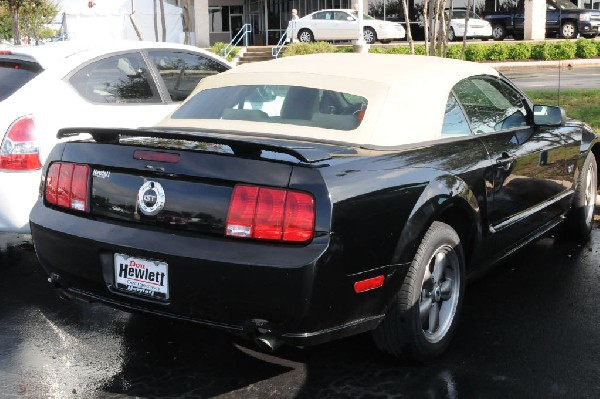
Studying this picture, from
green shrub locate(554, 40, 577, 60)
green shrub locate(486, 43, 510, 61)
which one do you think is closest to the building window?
green shrub locate(486, 43, 510, 61)

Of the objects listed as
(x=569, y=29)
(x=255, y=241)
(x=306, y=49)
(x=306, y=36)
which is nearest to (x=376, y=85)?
(x=255, y=241)

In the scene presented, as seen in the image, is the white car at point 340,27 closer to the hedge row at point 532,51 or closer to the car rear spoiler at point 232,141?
the hedge row at point 532,51

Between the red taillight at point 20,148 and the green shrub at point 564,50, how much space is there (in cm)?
2860

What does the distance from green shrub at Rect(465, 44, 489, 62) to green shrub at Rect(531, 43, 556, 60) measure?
2067mm

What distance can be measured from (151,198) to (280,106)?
1.28 meters

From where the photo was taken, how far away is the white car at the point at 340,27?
116 ft

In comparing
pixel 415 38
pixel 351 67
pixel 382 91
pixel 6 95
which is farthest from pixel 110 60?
pixel 415 38

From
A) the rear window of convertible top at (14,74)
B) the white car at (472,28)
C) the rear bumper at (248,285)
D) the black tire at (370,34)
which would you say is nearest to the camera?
the rear bumper at (248,285)

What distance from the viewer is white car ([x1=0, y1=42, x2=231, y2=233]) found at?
5.66 metres

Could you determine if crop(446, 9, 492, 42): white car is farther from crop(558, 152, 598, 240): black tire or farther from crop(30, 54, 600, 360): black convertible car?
crop(30, 54, 600, 360): black convertible car

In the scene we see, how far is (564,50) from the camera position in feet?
103

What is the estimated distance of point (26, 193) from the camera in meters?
5.65

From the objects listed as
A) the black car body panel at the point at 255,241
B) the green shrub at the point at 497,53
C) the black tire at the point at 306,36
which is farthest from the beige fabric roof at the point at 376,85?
the black tire at the point at 306,36

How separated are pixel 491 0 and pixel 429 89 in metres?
39.5
